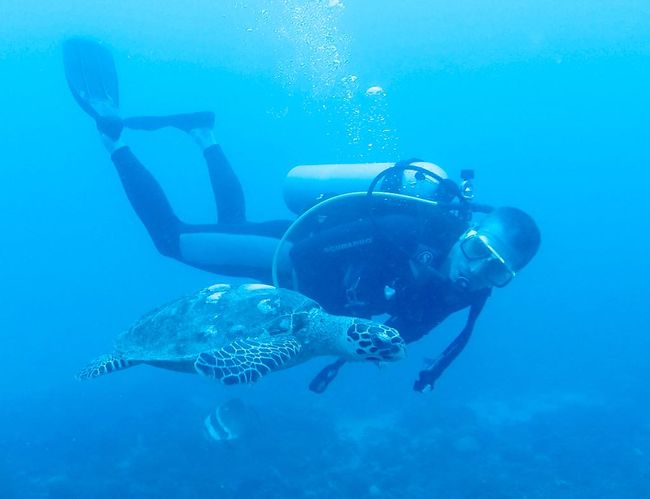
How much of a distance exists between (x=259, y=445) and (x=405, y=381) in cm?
631

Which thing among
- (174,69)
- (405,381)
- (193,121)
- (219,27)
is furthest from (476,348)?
(174,69)

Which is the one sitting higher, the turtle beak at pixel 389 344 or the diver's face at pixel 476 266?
the diver's face at pixel 476 266

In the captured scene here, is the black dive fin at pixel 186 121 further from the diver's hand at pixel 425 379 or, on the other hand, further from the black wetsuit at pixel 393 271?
the diver's hand at pixel 425 379

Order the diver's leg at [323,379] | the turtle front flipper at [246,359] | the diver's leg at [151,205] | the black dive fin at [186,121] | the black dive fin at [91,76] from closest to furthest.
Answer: the turtle front flipper at [246,359] < the diver's leg at [323,379] < the diver's leg at [151,205] < the black dive fin at [91,76] < the black dive fin at [186,121]

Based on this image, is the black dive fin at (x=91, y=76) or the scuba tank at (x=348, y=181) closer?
the scuba tank at (x=348, y=181)

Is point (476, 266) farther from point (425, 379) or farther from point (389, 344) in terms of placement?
point (389, 344)

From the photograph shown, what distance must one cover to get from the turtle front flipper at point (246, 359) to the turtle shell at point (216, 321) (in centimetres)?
13

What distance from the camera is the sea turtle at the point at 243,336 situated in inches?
122

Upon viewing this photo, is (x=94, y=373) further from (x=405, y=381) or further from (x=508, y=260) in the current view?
(x=405, y=381)

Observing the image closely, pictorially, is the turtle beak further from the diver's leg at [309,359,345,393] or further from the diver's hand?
the diver's hand

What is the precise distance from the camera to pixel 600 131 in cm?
6744

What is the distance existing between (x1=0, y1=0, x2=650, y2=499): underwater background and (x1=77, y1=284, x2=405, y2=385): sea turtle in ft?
4.96

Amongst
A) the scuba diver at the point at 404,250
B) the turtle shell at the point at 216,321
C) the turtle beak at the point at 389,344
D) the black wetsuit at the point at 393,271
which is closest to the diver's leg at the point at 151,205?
the scuba diver at the point at 404,250

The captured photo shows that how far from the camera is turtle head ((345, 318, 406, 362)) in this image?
120 inches
